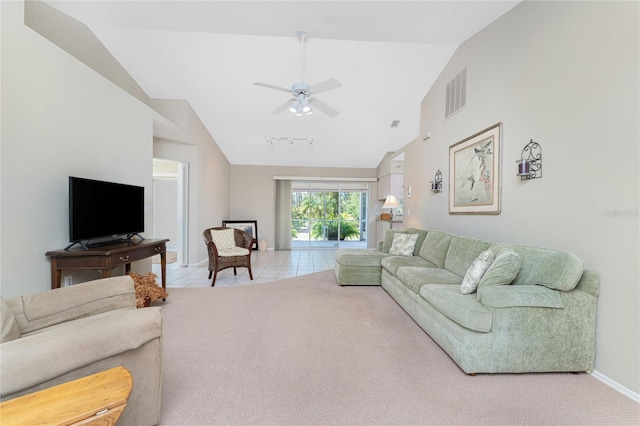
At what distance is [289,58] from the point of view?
3895 mm

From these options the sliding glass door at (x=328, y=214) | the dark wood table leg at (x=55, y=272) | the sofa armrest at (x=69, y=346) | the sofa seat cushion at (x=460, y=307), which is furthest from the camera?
the sliding glass door at (x=328, y=214)

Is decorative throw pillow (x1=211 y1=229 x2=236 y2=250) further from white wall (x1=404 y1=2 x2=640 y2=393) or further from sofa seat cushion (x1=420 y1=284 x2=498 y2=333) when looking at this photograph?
white wall (x1=404 y1=2 x2=640 y2=393)

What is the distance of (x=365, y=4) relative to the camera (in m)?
2.38

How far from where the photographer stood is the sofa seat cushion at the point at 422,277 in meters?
2.73

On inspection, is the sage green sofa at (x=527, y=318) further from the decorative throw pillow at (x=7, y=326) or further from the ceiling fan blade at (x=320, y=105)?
the ceiling fan blade at (x=320, y=105)

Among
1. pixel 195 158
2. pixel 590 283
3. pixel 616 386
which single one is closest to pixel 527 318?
pixel 590 283

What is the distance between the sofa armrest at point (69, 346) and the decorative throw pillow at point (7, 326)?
0.25 meters

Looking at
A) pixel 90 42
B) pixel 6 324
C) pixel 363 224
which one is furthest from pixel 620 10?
pixel 363 224

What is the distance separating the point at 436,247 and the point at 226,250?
3.37m

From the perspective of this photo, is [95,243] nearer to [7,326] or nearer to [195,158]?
[7,326]

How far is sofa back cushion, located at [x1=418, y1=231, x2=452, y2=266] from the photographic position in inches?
136

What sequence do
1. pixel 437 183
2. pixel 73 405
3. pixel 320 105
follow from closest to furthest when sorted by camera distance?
pixel 73 405 < pixel 320 105 < pixel 437 183

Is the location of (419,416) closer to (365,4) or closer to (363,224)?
(365,4)

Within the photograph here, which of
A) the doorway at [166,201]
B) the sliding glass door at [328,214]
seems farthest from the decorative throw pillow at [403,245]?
the doorway at [166,201]
